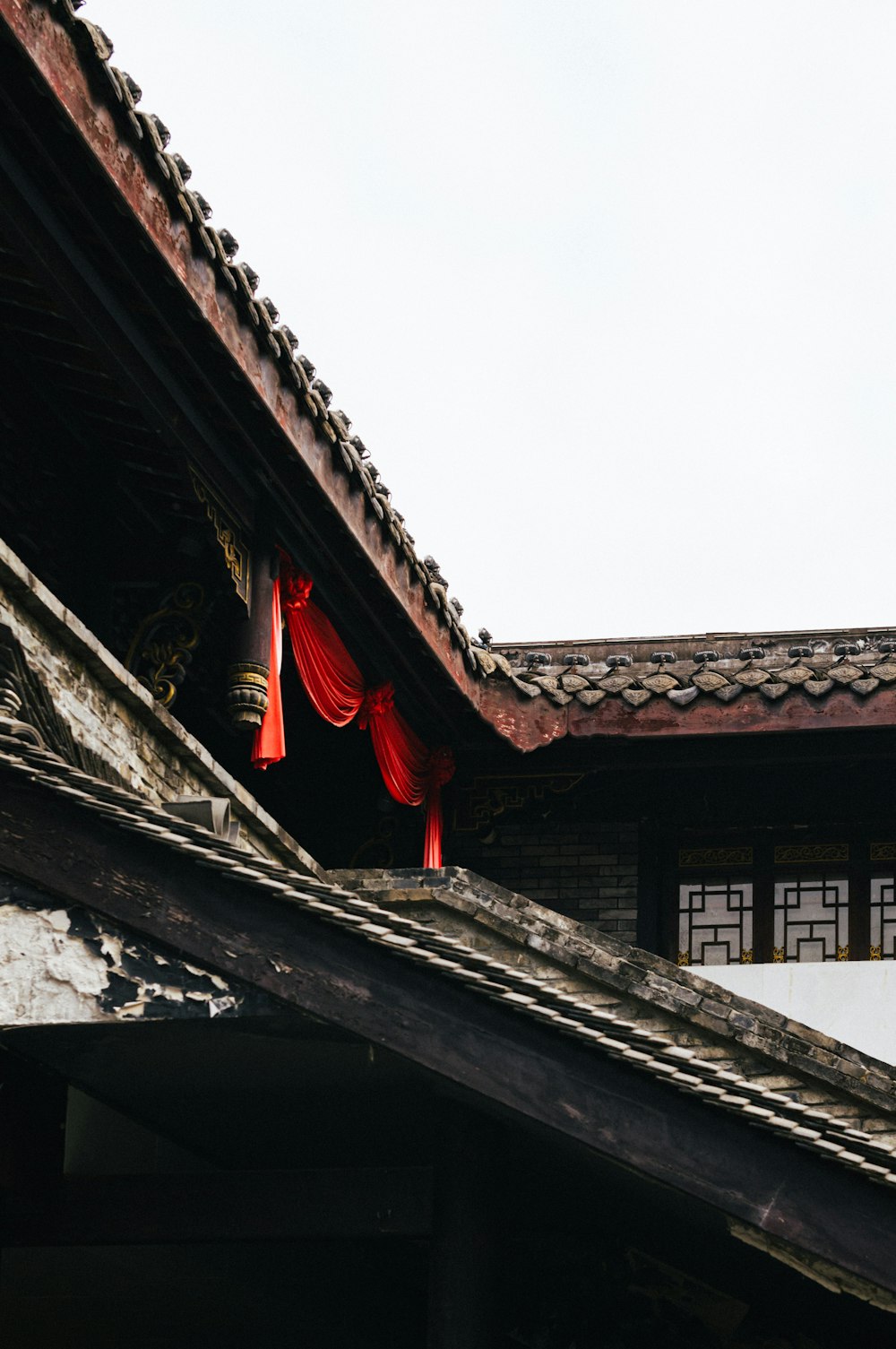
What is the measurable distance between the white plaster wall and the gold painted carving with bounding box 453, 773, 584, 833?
60.3 inches

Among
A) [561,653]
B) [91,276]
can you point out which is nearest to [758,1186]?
[91,276]

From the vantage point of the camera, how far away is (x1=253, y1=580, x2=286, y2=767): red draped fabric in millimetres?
8734

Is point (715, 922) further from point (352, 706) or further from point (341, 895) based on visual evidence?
point (341, 895)

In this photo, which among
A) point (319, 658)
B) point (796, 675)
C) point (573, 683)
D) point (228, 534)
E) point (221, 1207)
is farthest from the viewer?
point (573, 683)

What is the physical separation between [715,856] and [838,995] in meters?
1.20

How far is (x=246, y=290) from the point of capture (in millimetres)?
7465

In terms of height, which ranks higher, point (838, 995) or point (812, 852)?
point (812, 852)

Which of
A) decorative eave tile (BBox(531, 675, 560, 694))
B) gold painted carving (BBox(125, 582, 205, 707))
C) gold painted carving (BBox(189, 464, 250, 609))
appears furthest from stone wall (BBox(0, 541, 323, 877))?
decorative eave tile (BBox(531, 675, 560, 694))

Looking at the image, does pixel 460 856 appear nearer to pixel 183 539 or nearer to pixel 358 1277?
pixel 183 539

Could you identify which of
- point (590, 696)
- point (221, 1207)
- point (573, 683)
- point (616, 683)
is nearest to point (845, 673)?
point (616, 683)

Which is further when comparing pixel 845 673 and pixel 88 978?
pixel 845 673

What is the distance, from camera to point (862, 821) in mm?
11281

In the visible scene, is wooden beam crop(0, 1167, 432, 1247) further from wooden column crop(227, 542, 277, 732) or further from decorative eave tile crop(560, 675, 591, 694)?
decorative eave tile crop(560, 675, 591, 694)

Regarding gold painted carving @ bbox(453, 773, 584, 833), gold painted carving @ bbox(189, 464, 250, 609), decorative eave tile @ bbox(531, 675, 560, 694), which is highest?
gold painted carving @ bbox(189, 464, 250, 609)
